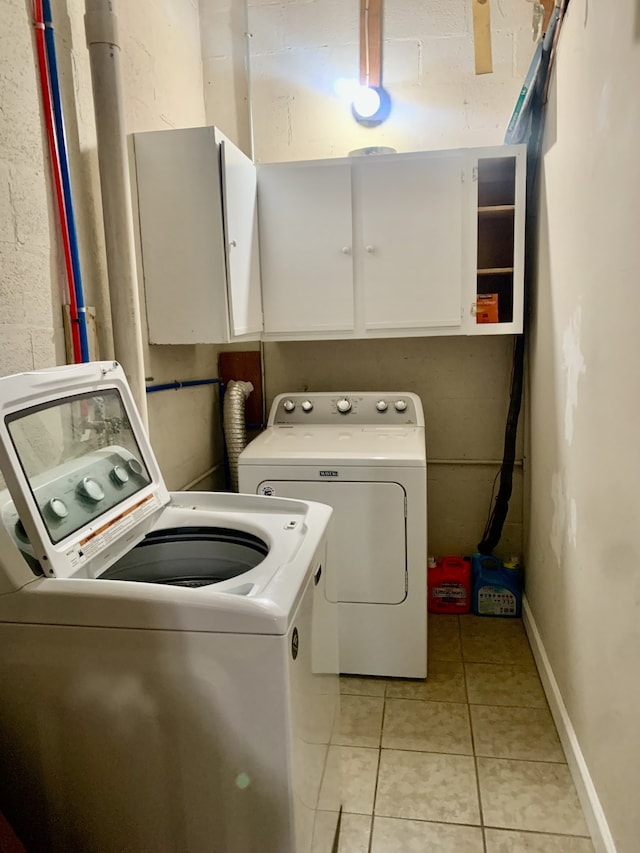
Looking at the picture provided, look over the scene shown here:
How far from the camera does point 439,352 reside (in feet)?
9.84

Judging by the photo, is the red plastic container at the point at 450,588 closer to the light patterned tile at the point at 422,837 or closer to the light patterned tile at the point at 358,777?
the light patterned tile at the point at 358,777

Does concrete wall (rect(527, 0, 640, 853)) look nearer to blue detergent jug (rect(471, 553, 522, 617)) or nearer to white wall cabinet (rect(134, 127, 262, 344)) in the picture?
blue detergent jug (rect(471, 553, 522, 617))

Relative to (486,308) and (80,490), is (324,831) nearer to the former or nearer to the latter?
(80,490)

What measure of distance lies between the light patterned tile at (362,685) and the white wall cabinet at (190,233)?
4.72 ft

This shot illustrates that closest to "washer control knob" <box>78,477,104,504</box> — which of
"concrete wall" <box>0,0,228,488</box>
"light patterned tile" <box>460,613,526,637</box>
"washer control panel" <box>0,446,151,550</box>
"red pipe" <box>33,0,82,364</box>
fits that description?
"washer control panel" <box>0,446,151,550</box>

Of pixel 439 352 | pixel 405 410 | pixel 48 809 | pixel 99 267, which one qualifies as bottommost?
pixel 48 809

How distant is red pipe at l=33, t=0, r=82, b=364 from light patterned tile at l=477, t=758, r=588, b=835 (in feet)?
5.89

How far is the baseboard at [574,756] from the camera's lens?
1.60m

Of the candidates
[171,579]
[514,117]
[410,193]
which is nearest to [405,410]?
[410,193]

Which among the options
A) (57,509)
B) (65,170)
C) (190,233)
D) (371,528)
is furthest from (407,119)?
(57,509)

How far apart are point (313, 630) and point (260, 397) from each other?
1.94 metres

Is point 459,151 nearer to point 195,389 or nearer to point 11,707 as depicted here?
point 195,389

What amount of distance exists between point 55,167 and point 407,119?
1779 millimetres

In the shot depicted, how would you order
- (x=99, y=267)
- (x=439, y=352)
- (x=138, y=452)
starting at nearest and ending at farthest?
(x=138, y=452)
(x=99, y=267)
(x=439, y=352)
